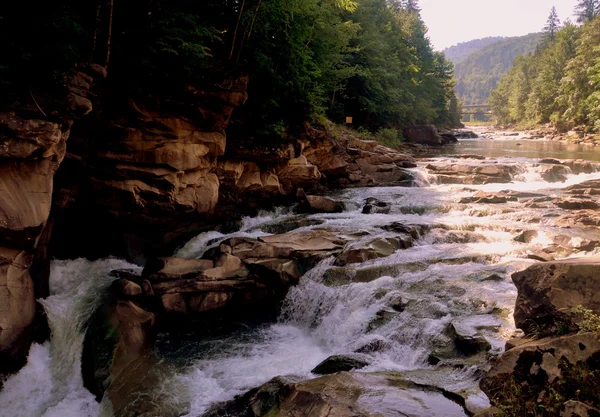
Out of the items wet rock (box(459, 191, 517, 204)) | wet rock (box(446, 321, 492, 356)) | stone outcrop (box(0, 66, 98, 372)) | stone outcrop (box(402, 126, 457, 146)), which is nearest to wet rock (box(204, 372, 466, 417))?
wet rock (box(446, 321, 492, 356))

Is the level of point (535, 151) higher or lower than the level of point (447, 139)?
lower

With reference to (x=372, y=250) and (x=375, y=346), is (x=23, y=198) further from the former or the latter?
(x=372, y=250)

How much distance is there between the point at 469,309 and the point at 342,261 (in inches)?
139

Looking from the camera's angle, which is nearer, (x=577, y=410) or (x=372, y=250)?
(x=577, y=410)

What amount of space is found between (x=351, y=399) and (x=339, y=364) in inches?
63.3

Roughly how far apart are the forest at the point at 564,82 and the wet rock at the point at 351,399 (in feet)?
140

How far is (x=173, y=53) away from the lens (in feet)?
38.8

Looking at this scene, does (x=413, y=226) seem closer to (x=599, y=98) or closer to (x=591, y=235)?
(x=591, y=235)

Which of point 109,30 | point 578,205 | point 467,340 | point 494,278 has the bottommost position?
point 467,340

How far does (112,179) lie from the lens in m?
12.5

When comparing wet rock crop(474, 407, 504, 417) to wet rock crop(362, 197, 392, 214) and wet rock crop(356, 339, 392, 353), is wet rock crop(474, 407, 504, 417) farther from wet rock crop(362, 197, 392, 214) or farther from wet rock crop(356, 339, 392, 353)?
wet rock crop(362, 197, 392, 214)

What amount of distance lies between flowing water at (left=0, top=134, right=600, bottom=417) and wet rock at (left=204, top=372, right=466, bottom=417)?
1.34 feet

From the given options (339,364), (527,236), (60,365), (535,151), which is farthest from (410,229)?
(535,151)

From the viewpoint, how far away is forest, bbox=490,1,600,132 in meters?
45.0
